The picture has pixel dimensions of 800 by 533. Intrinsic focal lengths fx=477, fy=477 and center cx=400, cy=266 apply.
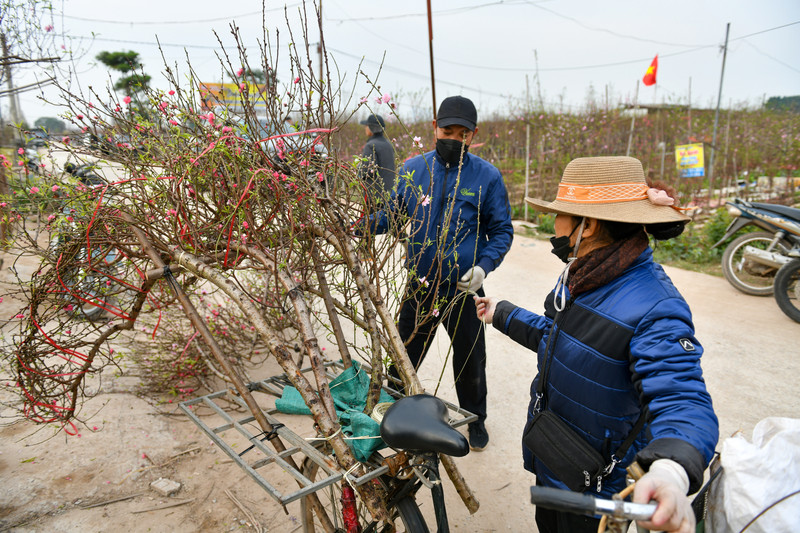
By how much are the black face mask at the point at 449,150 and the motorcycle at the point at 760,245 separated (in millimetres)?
4370

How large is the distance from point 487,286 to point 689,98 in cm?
1004

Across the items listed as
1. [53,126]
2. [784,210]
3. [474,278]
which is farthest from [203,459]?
[784,210]

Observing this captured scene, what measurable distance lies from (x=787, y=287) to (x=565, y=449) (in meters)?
4.83

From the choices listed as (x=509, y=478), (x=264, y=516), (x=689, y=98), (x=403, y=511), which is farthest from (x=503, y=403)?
(x=689, y=98)

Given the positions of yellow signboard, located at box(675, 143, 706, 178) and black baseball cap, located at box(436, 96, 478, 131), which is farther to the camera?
yellow signboard, located at box(675, 143, 706, 178)

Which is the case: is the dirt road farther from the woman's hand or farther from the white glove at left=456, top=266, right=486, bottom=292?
the woman's hand

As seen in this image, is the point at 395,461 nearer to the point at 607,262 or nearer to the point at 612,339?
the point at 612,339

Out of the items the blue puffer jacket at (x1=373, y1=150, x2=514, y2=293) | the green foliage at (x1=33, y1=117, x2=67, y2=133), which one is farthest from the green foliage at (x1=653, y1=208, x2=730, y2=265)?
the green foliage at (x1=33, y1=117, x2=67, y2=133)

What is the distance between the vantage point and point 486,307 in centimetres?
218

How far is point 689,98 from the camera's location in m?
12.5

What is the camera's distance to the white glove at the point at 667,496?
908 millimetres

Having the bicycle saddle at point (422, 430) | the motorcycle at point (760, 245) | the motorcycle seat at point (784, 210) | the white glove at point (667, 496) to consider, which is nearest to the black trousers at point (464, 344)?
the bicycle saddle at point (422, 430)

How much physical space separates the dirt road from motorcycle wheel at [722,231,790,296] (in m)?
0.99

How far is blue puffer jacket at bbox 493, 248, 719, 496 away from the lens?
3.78ft
